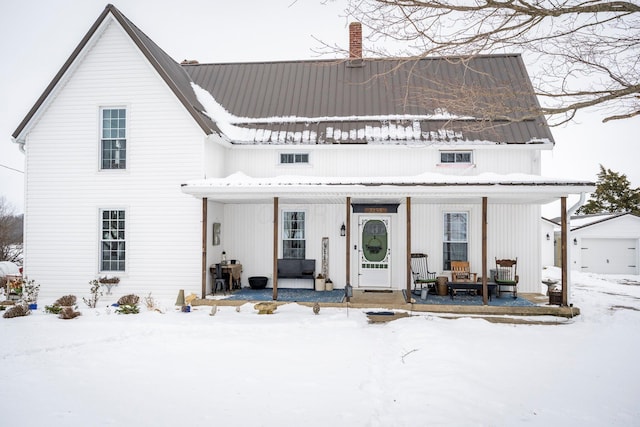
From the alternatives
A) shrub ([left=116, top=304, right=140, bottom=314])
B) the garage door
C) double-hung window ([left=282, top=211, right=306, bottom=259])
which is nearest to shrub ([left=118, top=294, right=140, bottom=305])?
shrub ([left=116, top=304, right=140, bottom=314])

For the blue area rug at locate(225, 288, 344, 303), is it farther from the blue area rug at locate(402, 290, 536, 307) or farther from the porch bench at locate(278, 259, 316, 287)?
the blue area rug at locate(402, 290, 536, 307)

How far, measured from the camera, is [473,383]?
20.0 ft

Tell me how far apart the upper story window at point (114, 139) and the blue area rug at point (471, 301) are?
9433 millimetres

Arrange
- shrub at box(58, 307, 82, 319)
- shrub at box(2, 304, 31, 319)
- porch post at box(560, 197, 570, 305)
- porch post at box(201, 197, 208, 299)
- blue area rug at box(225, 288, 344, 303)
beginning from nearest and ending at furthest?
1. shrub at box(58, 307, 82, 319)
2. shrub at box(2, 304, 31, 319)
3. porch post at box(560, 197, 570, 305)
4. porch post at box(201, 197, 208, 299)
5. blue area rug at box(225, 288, 344, 303)

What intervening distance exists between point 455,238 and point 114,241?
1022 cm

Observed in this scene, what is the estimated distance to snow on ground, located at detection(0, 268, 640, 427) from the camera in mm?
5102

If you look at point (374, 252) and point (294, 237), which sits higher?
point (294, 237)

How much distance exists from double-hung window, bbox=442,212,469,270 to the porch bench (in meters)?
4.13

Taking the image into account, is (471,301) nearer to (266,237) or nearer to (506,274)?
(506,274)

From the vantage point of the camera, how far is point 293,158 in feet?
44.5

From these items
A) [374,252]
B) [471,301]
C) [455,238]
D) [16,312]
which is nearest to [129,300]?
[16,312]

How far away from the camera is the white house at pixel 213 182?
39.9ft

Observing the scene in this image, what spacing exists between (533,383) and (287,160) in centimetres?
944

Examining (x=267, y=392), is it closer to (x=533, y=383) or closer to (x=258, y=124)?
(x=533, y=383)
